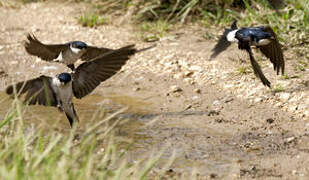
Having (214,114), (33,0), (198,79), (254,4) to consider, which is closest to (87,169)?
(214,114)

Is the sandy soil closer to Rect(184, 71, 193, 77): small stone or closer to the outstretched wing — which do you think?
Rect(184, 71, 193, 77): small stone

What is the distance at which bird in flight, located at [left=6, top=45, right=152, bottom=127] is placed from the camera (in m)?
4.26

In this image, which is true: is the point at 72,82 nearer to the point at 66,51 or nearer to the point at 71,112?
the point at 71,112

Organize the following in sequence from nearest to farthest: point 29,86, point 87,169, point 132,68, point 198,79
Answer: point 87,169
point 29,86
point 198,79
point 132,68

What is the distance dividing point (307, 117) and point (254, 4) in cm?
260

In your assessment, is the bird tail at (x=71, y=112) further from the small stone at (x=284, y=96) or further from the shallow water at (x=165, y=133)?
the small stone at (x=284, y=96)

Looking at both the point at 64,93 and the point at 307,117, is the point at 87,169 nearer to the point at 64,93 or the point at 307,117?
the point at 64,93

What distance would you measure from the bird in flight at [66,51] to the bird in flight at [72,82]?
21.7 inches

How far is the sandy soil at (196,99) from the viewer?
4.14 m

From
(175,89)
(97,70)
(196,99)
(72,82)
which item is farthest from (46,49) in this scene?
(196,99)

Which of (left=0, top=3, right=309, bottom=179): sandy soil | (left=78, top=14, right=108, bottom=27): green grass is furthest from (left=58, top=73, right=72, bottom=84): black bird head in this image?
(left=78, top=14, right=108, bottom=27): green grass

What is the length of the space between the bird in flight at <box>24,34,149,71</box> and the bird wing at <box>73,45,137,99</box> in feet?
1.81

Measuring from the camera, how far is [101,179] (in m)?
2.61

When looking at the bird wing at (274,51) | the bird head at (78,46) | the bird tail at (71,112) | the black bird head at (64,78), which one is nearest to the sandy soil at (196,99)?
the bird wing at (274,51)
